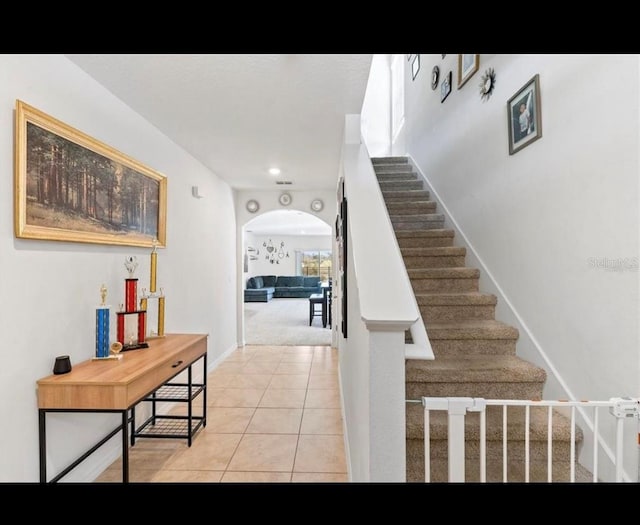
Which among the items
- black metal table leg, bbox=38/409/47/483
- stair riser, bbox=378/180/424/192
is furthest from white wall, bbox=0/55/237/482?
stair riser, bbox=378/180/424/192

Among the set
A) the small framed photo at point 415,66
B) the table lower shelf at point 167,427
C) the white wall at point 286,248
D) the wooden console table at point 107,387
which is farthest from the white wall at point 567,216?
the white wall at point 286,248

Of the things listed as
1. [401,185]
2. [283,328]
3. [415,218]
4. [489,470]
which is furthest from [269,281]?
[489,470]

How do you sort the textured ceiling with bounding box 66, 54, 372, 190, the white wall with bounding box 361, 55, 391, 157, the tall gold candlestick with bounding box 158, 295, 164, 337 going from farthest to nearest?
the white wall with bounding box 361, 55, 391, 157
the tall gold candlestick with bounding box 158, 295, 164, 337
the textured ceiling with bounding box 66, 54, 372, 190

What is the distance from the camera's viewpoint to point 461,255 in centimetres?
286

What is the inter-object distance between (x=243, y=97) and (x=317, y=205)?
2.96 m

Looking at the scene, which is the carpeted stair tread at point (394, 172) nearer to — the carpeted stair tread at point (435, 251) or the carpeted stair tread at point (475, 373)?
the carpeted stair tread at point (435, 251)

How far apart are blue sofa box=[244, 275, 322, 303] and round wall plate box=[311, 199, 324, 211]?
268 inches

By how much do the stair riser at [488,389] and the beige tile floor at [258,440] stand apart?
2.68 ft

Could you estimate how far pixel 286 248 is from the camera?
13953mm

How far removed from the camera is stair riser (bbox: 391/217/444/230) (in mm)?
3330

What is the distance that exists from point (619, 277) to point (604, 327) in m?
0.25

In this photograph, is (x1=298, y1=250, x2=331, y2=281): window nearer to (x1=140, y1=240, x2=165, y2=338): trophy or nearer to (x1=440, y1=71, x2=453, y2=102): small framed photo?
(x1=440, y1=71, x2=453, y2=102): small framed photo
